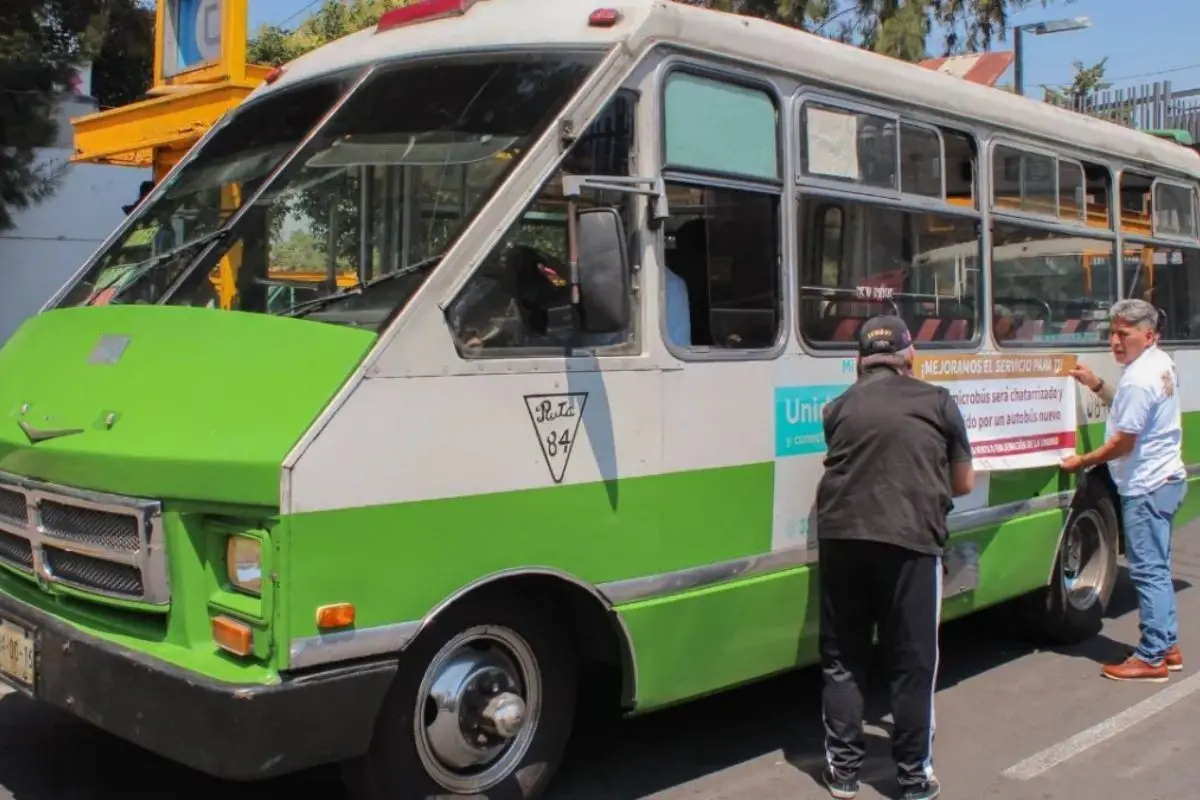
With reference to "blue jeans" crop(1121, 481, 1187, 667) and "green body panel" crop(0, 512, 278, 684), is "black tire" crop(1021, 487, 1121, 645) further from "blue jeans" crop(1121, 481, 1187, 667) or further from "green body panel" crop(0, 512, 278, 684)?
→ "green body panel" crop(0, 512, 278, 684)

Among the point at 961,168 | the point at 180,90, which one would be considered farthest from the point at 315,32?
the point at 961,168

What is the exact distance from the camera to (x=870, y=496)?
14.6ft

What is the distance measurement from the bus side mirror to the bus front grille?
143 centimetres

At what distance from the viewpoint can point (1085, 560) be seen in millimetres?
7191

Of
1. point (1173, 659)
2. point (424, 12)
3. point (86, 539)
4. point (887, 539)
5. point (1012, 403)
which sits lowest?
point (1173, 659)

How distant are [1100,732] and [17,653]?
4.42m

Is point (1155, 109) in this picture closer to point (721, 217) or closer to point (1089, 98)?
point (1089, 98)

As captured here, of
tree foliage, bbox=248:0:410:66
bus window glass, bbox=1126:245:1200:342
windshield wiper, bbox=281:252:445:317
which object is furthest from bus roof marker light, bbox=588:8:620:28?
tree foliage, bbox=248:0:410:66

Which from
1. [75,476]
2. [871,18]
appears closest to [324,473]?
[75,476]

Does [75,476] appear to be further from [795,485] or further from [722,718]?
[722,718]

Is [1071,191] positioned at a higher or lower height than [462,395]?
higher

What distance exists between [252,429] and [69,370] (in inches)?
41.8

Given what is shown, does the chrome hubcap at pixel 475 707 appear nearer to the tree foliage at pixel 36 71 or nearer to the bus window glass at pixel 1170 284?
the bus window glass at pixel 1170 284

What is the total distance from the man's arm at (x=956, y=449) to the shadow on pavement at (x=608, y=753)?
4.05 ft
